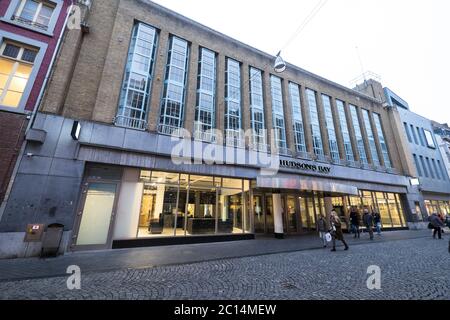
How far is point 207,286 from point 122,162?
7460 millimetres

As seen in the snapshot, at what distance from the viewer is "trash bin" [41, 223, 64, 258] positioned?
24.5 ft

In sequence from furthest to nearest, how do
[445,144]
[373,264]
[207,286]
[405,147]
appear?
[445,144] → [405,147] → [373,264] → [207,286]

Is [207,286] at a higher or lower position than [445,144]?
lower

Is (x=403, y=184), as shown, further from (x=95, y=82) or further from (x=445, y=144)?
(x=95, y=82)

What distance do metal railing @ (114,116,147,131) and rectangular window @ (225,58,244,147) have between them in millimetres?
5239

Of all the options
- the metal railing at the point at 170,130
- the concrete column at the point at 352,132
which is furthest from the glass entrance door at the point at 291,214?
the metal railing at the point at 170,130

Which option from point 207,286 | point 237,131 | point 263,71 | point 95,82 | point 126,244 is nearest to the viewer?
point 207,286

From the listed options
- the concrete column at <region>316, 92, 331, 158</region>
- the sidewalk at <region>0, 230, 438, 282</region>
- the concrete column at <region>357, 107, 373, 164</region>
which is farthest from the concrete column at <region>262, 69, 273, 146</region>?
the concrete column at <region>357, 107, 373, 164</region>

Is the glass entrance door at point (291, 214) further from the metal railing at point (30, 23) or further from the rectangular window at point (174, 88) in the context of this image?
the metal railing at point (30, 23)

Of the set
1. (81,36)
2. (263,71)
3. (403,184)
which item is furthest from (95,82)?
(403,184)

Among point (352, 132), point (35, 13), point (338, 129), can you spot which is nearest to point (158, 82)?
point (35, 13)

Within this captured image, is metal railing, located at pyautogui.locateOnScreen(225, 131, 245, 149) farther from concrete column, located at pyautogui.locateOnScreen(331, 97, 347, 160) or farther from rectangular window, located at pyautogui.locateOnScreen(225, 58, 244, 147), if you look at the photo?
concrete column, located at pyautogui.locateOnScreen(331, 97, 347, 160)

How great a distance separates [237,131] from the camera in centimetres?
1395

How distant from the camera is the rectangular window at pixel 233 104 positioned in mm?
13586
